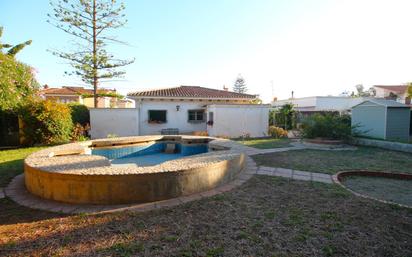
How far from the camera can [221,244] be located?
2742mm

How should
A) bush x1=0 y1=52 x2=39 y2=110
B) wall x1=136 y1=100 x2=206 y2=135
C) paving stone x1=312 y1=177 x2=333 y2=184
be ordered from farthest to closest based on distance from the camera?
wall x1=136 y1=100 x2=206 y2=135, bush x1=0 y1=52 x2=39 y2=110, paving stone x1=312 y1=177 x2=333 y2=184

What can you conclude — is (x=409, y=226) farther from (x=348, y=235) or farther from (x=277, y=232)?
(x=277, y=232)

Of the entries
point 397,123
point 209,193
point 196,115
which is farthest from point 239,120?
point 209,193

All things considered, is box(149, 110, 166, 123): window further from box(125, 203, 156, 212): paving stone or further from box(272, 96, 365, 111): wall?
box(272, 96, 365, 111): wall

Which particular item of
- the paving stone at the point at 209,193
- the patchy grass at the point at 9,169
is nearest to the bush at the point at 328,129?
the paving stone at the point at 209,193

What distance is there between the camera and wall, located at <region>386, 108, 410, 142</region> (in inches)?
460

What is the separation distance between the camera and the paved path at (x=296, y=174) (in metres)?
5.51

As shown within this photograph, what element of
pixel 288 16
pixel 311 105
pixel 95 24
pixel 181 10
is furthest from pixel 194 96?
pixel 311 105

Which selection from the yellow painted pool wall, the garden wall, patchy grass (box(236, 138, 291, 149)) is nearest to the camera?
the yellow painted pool wall

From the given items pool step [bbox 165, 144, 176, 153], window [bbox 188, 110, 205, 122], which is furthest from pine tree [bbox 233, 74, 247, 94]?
pool step [bbox 165, 144, 176, 153]

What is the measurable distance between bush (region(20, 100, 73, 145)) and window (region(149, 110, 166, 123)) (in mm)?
6057

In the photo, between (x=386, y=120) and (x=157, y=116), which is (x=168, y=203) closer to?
(x=386, y=120)

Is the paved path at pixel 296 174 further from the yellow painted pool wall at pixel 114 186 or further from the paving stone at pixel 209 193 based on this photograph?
the yellow painted pool wall at pixel 114 186

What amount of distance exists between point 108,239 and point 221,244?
4.80 feet
